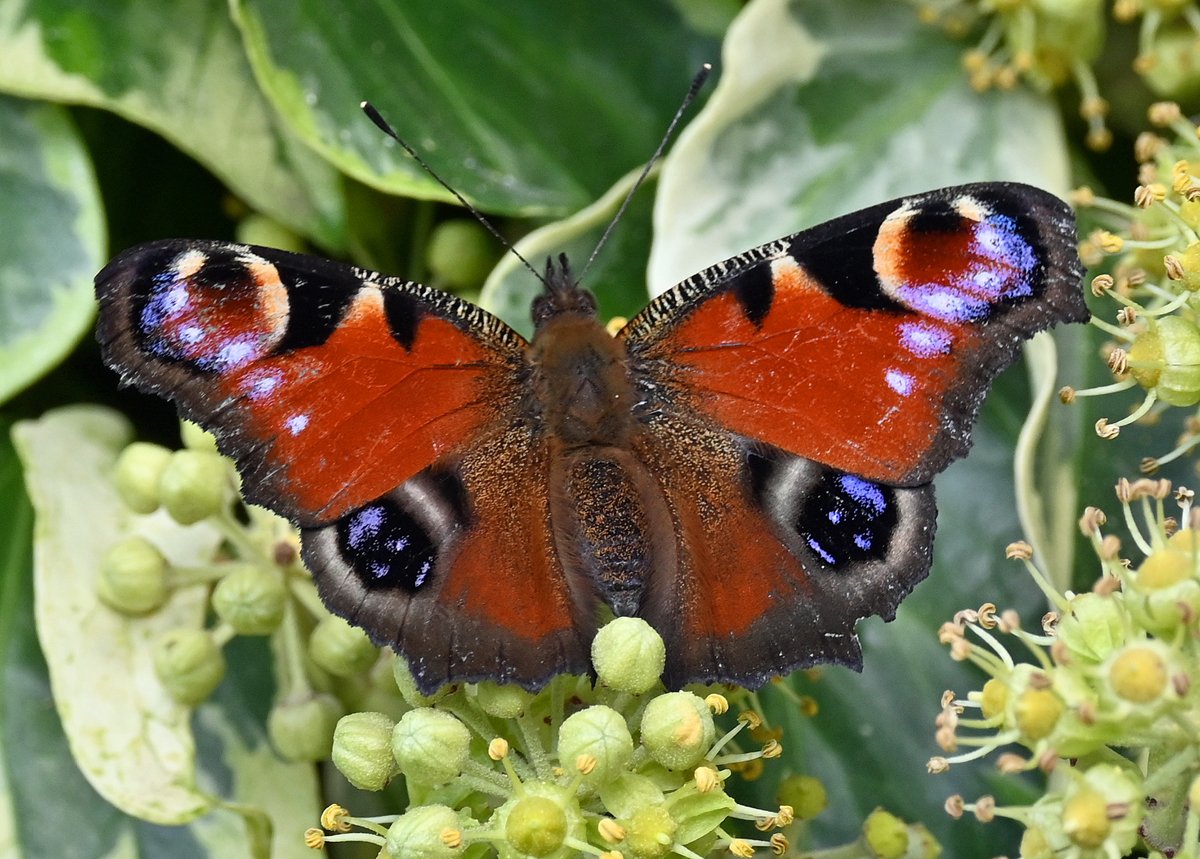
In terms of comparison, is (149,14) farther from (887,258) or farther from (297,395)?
(887,258)

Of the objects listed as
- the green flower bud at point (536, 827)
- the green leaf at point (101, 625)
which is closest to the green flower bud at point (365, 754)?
the green flower bud at point (536, 827)

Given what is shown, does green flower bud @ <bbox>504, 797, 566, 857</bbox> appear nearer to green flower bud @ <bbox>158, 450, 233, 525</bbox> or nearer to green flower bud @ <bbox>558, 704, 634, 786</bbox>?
green flower bud @ <bbox>558, 704, 634, 786</bbox>

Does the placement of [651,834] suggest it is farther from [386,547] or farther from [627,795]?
[386,547]

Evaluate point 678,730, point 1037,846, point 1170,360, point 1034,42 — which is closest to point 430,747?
point 678,730

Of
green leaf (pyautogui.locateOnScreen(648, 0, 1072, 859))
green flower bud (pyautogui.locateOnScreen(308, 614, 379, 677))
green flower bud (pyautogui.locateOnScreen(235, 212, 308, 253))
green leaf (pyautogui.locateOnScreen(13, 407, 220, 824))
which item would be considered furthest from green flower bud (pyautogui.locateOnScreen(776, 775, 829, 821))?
green flower bud (pyautogui.locateOnScreen(235, 212, 308, 253))

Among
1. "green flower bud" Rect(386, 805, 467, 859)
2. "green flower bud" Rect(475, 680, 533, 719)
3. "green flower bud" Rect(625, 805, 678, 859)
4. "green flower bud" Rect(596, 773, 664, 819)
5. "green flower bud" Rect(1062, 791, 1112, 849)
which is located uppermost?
"green flower bud" Rect(1062, 791, 1112, 849)
